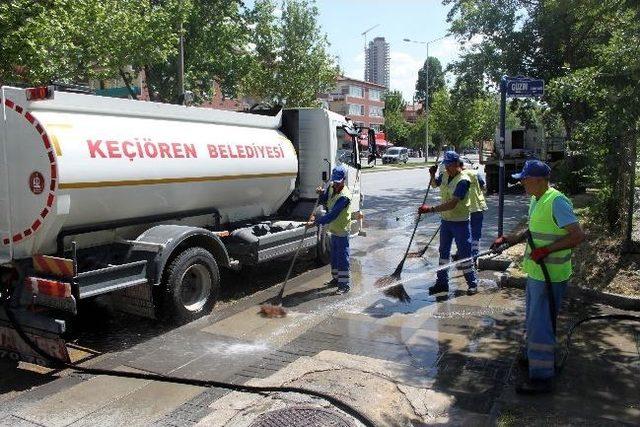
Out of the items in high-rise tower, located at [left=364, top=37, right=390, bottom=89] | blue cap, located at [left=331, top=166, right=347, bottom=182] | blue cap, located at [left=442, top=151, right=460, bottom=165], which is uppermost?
high-rise tower, located at [left=364, top=37, right=390, bottom=89]

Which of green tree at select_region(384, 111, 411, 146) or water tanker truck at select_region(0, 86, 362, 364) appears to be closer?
water tanker truck at select_region(0, 86, 362, 364)

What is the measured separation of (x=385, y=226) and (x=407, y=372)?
8428 millimetres

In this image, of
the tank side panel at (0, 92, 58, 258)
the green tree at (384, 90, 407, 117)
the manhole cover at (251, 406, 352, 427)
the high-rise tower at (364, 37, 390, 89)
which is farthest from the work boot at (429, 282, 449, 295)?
the high-rise tower at (364, 37, 390, 89)

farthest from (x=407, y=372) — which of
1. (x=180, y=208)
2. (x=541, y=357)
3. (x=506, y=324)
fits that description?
(x=180, y=208)

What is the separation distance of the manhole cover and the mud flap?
201 centimetres

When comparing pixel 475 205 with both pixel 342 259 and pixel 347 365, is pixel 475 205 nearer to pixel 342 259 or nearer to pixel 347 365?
pixel 342 259

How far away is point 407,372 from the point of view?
4730 millimetres

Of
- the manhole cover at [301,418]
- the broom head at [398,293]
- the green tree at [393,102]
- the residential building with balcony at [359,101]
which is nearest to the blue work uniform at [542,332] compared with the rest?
the manhole cover at [301,418]

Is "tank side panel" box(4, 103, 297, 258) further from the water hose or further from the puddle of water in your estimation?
the puddle of water

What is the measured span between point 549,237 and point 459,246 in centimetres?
302

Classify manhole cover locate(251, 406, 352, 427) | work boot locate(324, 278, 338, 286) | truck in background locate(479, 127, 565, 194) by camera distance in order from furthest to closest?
truck in background locate(479, 127, 565, 194)
work boot locate(324, 278, 338, 286)
manhole cover locate(251, 406, 352, 427)

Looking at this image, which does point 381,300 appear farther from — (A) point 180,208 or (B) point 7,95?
(B) point 7,95

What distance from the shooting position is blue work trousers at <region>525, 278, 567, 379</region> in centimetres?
429

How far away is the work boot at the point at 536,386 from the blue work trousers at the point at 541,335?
0.10 ft
